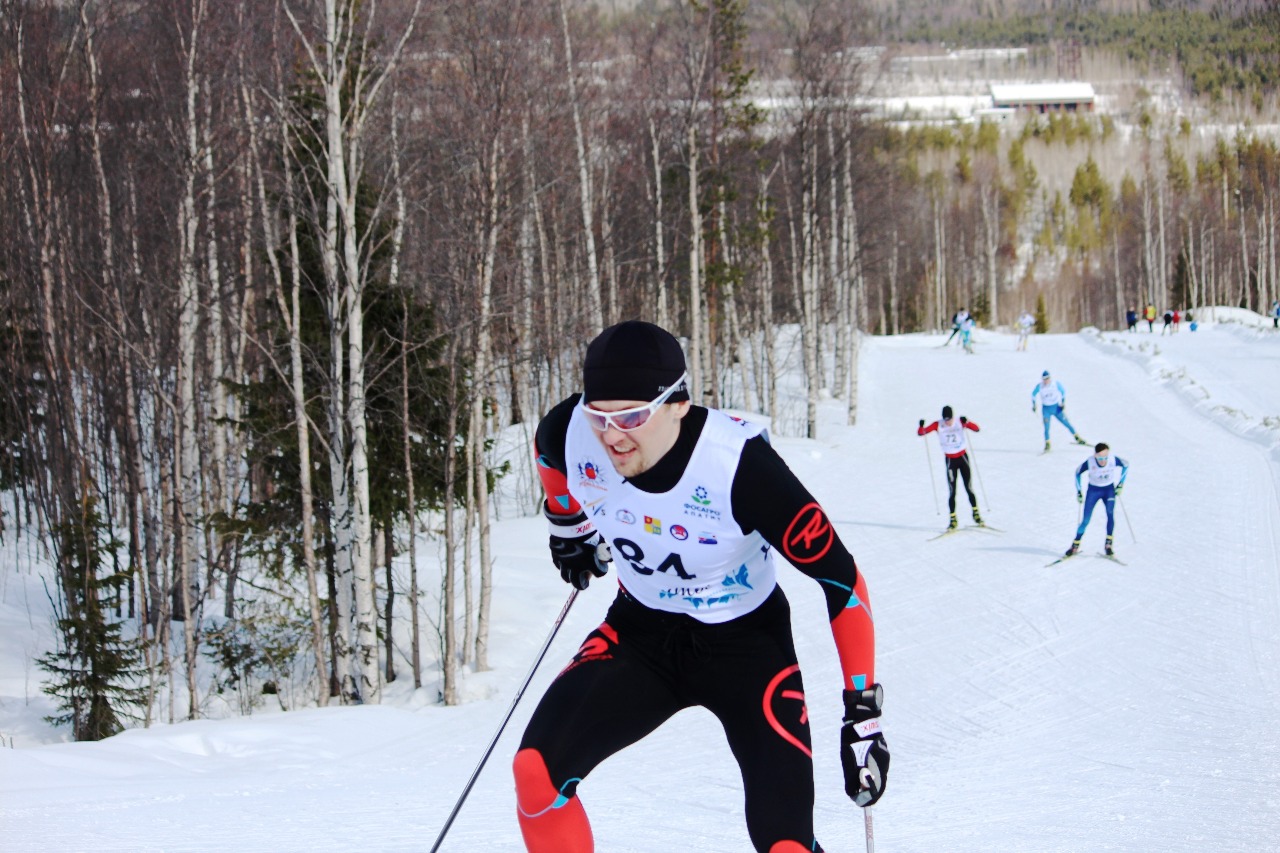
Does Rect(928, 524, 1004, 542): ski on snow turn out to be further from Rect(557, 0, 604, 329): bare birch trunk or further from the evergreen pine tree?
the evergreen pine tree

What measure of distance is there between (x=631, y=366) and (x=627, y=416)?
0.45 ft

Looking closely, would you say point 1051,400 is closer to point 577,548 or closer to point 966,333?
point 577,548

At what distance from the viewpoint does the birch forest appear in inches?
485

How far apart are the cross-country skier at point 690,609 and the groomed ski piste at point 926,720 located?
2650 mm

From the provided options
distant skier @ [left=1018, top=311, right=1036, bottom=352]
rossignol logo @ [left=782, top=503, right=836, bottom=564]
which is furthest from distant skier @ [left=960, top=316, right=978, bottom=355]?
rossignol logo @ [left=782, top=503, right=836, bottom=564]

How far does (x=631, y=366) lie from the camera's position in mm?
2834

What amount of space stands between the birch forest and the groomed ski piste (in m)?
1.62

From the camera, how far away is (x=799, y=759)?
291 centimetres

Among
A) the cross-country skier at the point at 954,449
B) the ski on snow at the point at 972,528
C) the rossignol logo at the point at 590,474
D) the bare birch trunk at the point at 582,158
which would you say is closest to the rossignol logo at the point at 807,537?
the rossignol logo at the point at 590,474

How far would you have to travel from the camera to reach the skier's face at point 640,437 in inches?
112

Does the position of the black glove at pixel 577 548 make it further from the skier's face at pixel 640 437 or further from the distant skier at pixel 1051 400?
the distant skier at pixel 1051 400

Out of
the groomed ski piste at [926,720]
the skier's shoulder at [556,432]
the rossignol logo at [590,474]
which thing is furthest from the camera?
the groomed ski piste at [926,720]

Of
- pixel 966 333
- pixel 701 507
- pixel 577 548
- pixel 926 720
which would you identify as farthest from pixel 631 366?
pixel 966 333

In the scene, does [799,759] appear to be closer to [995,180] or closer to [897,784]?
[897,784]
